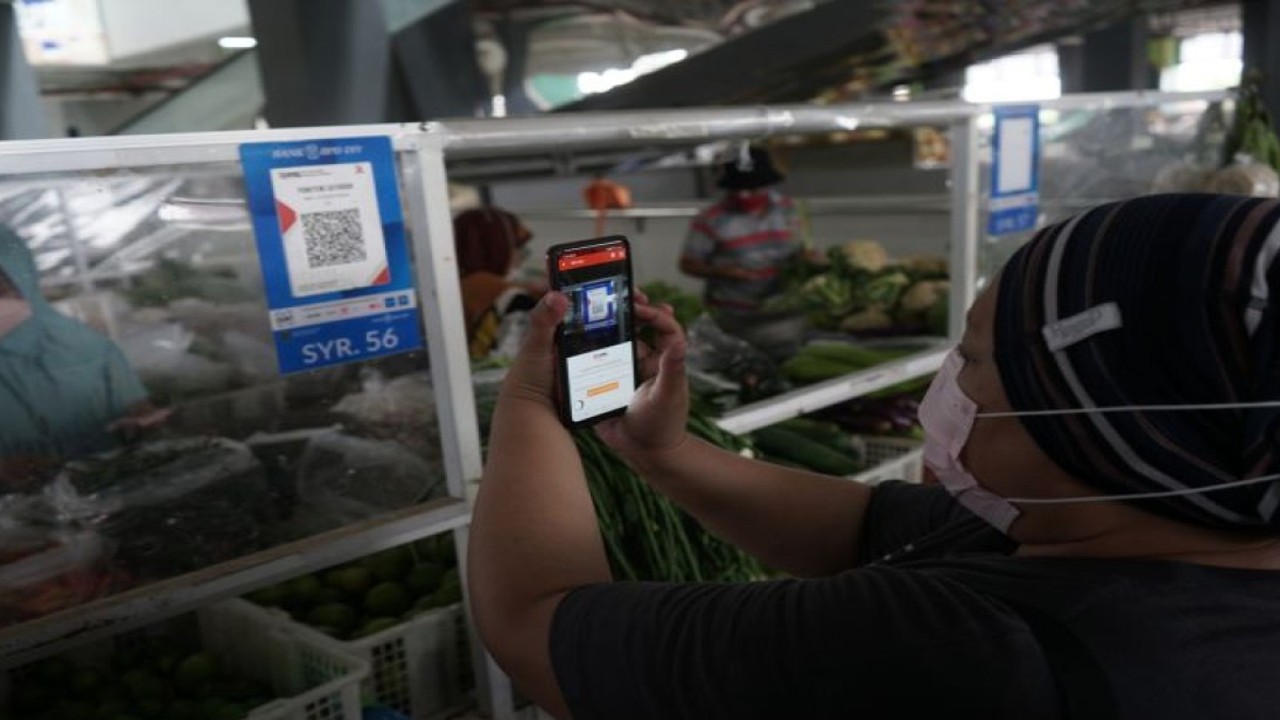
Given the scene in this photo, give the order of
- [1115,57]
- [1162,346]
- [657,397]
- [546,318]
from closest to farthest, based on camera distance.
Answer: [1162,346], [546,318], [657,397], [1115,57]

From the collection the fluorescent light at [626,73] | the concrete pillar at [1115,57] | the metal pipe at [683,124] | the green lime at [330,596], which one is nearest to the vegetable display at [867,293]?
the metal pipe at [683,124]

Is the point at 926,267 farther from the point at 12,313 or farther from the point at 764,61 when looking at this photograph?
the point at 12,313

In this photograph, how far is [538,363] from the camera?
990 mm

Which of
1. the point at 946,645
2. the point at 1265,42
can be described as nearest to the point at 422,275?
the point at 946,645

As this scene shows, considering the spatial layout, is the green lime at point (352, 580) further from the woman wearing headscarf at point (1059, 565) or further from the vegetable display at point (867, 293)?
the vegetable display at point (867, 293)

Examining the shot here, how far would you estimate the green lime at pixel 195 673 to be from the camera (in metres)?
1.36

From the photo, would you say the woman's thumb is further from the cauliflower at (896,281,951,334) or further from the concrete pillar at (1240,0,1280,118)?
the concrete pillar at (1240,0,1280,118)

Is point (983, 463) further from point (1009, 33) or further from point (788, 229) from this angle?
point (1009, 33)

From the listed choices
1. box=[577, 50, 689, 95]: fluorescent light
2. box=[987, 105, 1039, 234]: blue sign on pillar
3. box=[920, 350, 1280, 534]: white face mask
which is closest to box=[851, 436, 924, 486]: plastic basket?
box=[987, 105, 1039, 234]: blue sign on pillar

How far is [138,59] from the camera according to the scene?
5465 millimetres

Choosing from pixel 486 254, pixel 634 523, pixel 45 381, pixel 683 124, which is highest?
pixel 683 124

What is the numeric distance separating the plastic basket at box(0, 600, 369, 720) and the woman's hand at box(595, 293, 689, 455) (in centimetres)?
45

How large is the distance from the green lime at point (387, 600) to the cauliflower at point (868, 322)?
1.64 metres

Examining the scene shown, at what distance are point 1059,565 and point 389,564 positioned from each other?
116 centimetres
